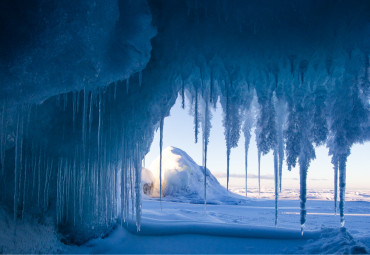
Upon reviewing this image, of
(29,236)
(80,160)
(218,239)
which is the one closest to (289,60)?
(218,239)

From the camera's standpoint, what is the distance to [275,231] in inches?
207

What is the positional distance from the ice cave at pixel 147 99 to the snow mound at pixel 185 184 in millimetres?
7150

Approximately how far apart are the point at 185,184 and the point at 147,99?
9.25m

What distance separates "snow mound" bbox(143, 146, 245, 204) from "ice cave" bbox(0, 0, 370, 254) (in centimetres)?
715

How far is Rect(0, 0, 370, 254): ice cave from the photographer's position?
3379mm

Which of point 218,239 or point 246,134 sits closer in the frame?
point 218,239

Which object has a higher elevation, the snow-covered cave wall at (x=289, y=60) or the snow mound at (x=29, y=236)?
the snow-covered cave wall at (x=289, y=60)

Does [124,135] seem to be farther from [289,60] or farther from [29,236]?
[289,60]

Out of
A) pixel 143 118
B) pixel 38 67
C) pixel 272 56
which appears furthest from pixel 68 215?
pixel 272 56

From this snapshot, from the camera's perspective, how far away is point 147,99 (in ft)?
17.9

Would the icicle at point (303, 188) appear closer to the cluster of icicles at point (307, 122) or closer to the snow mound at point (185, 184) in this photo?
the cluster of icicles at point (307, 122)

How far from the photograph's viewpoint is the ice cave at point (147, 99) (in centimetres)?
338

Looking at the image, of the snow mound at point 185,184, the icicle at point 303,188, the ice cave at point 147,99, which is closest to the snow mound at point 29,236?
the ice cave at point 147,99

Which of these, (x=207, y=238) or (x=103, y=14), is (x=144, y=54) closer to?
(x=103, y=14)
